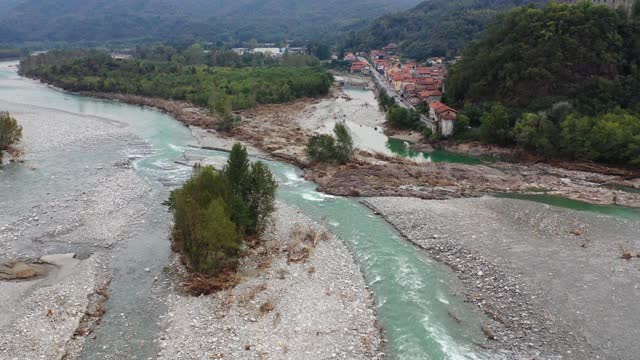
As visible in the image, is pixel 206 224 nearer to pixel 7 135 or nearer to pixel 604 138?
pixel 7 135

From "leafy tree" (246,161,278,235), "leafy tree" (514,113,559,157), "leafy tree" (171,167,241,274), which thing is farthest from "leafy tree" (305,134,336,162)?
"leafy tree" (171,167,241,274)

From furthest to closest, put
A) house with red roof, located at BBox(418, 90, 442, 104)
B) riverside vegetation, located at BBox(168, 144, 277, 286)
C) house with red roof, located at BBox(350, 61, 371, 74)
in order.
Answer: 1. house with red roof, located at BBox(350, 61, 371, 74)
2. house with red roof, located at BBox(418, 90, 442, 104)
3. riverside vegetation, located at BBox(168, 144, 277, 286)

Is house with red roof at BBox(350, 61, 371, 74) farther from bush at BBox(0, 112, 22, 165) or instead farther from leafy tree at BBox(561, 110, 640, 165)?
bush at BBox(0, 112, 22, 165)

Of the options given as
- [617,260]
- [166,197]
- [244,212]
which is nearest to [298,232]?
[244,212]

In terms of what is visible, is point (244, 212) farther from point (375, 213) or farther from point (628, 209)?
point (628, 209)

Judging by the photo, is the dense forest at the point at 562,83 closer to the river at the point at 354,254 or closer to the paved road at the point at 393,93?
the paved road at the point at 393,93

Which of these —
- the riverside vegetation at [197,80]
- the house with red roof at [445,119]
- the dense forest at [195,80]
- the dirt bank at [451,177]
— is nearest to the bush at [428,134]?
the house with red roof at [445,119]

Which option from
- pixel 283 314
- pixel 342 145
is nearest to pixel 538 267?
pixel 283 314
